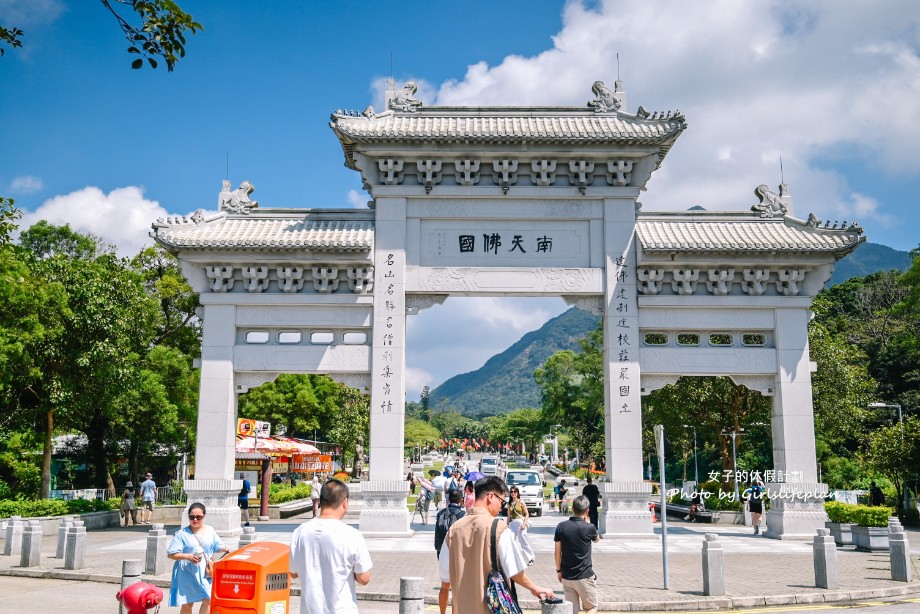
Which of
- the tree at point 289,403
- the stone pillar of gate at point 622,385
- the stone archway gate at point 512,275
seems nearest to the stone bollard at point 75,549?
the stone archway gate at point 512,275

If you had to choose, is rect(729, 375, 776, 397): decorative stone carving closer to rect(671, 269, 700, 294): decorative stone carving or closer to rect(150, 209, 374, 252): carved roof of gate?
rect(671, 269, 700, 294): decorative stone carving

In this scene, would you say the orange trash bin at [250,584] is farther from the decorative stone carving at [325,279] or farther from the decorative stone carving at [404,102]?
the decorative stone carving at [404,102]

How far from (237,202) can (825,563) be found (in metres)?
16.9

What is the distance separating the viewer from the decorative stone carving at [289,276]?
67.2ft

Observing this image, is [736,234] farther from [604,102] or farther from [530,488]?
[530,488]

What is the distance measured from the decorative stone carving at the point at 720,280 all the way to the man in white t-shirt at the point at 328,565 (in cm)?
1673

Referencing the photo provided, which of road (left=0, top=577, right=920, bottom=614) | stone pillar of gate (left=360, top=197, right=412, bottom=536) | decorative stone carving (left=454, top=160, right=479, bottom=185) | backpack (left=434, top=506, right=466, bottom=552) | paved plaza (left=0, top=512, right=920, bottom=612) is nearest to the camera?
backpack (left=434, top=506, right=466, bottom=552)

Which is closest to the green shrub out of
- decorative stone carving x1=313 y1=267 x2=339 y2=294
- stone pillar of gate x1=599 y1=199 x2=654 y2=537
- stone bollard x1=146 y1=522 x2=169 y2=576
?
stone pillar of gate x1=599 y1=199 x2=654 y2=537

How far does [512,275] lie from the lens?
2077 cm

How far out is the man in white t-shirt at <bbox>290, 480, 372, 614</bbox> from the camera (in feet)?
18.7

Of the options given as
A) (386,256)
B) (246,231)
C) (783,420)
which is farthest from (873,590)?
(246,231)

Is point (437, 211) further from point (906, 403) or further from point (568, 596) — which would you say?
point (906, 403)

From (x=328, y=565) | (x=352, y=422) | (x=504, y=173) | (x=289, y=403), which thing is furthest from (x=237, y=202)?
(x=352, y=422)

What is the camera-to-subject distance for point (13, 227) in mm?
17016
